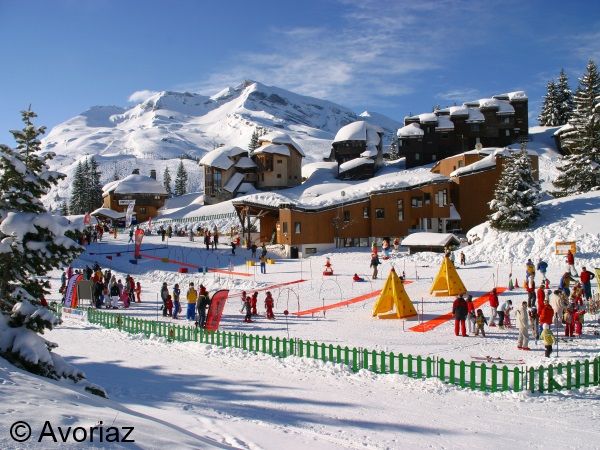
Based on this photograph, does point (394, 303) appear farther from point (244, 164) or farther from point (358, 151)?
point (358, 151)

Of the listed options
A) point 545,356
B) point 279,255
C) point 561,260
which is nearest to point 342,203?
point 279,255

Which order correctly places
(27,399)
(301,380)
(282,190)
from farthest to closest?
(282,190)
(301,380)
(27,399)

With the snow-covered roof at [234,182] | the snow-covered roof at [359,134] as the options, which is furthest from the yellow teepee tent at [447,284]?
the snow-covered roof at [359,134]

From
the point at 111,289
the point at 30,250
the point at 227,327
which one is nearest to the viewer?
the point at 30,250

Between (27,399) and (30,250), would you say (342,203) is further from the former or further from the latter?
(27,399)

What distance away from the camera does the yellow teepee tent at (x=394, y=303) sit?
21.3 metres

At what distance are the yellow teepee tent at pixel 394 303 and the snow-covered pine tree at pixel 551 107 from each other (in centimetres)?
6499

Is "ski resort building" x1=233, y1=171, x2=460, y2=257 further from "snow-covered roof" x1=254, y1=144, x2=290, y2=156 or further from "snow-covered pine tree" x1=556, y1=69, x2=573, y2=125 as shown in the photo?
"snow-covered pine tree" x1=556, y1=69, x2=573, y2=125

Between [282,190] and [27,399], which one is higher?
[282,190]

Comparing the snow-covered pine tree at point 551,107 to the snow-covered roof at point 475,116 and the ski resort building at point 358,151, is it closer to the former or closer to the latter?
the snow-covered roof at point 475,116

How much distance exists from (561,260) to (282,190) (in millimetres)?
43756

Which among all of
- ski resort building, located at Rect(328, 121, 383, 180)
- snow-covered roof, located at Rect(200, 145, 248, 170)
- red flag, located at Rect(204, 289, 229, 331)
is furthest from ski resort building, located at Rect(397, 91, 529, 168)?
red flag, located at Rect(204, 289, 229, 331)

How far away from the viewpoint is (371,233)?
148 feet

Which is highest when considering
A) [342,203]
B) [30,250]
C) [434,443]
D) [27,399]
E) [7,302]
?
[342,203]
